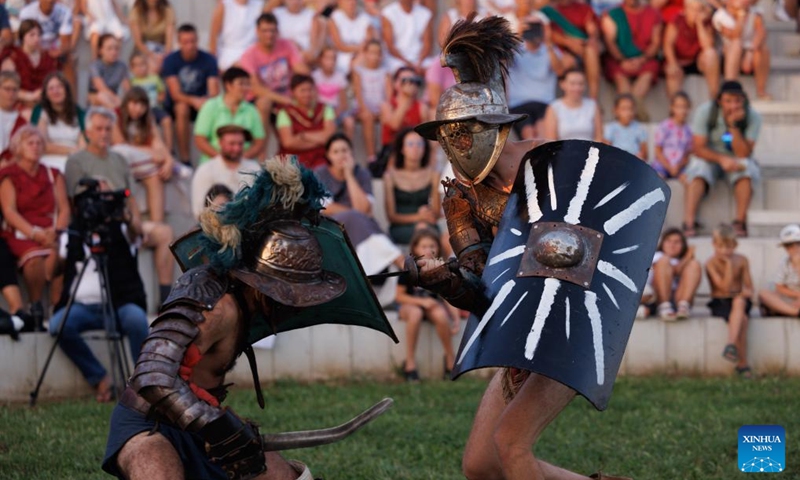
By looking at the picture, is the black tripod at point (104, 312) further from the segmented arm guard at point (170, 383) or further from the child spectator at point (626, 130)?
the child spectator at point (626, 130)

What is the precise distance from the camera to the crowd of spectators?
422 inches

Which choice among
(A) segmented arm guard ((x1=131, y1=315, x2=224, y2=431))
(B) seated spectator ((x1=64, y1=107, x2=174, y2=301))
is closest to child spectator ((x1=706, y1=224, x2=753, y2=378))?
(B) seated spectator ((x1=64, y1=107, x2=174, y2=301))

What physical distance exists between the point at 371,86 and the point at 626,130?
2457mm

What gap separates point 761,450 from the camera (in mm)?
7289

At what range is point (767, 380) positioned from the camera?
10.4 meters

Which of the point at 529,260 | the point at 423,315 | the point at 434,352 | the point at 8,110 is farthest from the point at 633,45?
the point at 529,260

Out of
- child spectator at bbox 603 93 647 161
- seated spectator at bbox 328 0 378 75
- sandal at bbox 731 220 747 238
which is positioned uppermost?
seated spectator at bbox 328 0 378 75

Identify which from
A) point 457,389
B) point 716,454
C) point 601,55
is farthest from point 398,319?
point 601,55

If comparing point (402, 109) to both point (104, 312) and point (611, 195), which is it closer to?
point (104, 312)

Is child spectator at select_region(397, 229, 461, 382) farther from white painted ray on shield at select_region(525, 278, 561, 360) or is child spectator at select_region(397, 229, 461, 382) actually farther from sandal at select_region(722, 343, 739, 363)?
white painted ray on shield at select_region(525, 278, 561, 360)

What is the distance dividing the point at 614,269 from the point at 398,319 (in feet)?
17.4

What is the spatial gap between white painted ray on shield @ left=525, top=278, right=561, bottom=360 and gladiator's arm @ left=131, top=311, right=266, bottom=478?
1.11 m

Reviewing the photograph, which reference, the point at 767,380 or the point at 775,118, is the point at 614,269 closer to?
the point at 767,380

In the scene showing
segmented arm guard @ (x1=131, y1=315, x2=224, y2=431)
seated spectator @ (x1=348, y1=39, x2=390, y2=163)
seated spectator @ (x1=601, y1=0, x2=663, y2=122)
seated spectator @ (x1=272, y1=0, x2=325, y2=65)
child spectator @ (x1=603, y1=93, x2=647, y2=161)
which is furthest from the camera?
seated spectator @ (x1=601, y1=0, x2=663, y2=122)
